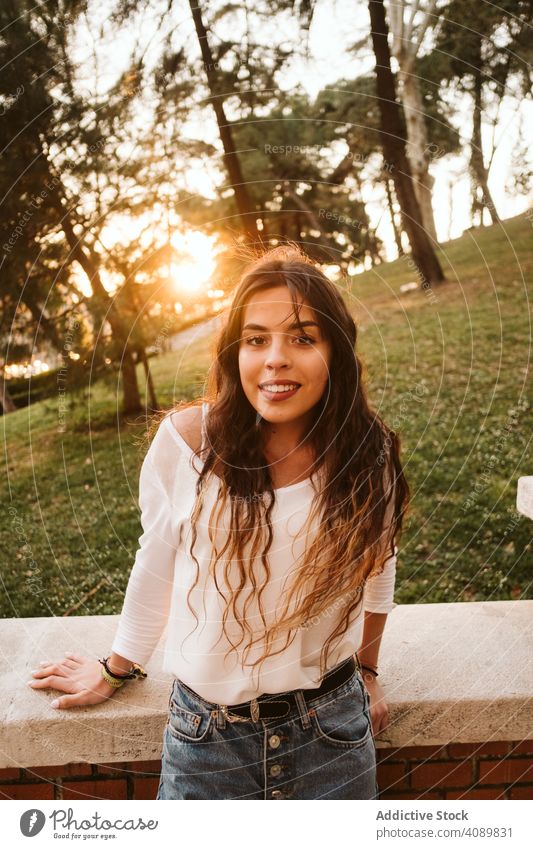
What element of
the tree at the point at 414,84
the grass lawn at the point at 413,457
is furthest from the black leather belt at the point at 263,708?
the tree at the point at 414,84

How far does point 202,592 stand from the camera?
1416 millimetres

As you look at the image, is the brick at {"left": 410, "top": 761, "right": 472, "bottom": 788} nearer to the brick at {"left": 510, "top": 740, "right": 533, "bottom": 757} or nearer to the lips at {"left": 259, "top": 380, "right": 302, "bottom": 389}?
the brick at {"left": 510, "top": 740, "right": 533, "bottom": 757}

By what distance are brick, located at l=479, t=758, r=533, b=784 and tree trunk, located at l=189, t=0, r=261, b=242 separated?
163 cm

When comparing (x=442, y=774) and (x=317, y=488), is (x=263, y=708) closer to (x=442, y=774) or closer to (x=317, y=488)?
(x=317, y=488)

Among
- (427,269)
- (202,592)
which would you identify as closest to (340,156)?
(427,269)

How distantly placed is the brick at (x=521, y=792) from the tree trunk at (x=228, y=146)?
5.60 ft

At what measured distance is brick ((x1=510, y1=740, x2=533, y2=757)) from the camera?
Answer: 1667mm

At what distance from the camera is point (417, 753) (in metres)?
1.66

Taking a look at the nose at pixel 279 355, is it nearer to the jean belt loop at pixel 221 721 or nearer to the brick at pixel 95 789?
the jean belt loop at pixel 221 721

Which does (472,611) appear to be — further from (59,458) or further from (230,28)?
(59,458)

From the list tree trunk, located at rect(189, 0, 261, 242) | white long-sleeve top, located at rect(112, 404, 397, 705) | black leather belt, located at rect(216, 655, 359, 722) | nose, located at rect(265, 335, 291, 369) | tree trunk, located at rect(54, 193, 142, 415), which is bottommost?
black leather belt, located at rect(216, 655, 359, 722)

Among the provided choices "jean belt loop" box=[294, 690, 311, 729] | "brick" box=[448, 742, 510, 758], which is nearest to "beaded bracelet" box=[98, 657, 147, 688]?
"jean belt loop" box=[294, 690, 311, 729]

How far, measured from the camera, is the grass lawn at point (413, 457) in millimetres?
3510

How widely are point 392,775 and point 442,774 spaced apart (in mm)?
122
